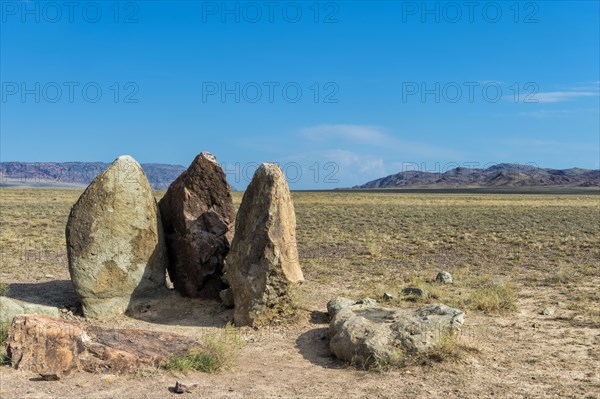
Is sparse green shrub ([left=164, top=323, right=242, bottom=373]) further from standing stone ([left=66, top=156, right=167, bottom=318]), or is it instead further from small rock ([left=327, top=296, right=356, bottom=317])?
standing stone ([left=66, top=156, right=167, bottom=318])

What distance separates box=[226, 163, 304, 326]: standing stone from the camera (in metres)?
9.66

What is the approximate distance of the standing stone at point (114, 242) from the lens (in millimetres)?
10312

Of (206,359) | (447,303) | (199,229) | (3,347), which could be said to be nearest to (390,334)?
(206,359)

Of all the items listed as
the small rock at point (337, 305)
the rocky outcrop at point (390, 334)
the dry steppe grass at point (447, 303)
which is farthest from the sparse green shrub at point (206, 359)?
the small rock at point (337, 305)

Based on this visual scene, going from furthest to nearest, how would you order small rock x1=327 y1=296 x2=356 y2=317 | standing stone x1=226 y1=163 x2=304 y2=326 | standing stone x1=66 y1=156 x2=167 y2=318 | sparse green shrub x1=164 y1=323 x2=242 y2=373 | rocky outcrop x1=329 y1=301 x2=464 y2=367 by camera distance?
1. standing stone x1=66 y1=156 x2=167 y2=318
2. small rock x1=327 y1=296 x2=356 y2=317
3. standing stone x1=226 y1=163 x2=304 y2=326
4. rocky outcrop x1=329 y1=301 x2=464 y2=367
5. sparse green shrub x1=164 y1=323 x2=242 y2=373

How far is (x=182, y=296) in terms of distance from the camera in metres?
11.5

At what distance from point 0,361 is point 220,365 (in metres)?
2.84

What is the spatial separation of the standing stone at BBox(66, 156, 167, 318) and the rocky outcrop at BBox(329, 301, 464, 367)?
4.23 meters

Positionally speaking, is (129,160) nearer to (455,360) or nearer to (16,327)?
(16,327)

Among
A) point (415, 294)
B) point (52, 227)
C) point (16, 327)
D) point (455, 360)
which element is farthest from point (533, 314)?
point (52, 227)

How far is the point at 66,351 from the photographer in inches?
283

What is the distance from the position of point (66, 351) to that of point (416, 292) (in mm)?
7282

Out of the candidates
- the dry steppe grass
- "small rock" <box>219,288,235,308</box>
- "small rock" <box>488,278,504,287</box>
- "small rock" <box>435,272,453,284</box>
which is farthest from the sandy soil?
"small rock" <box>435,272,453,284</box>

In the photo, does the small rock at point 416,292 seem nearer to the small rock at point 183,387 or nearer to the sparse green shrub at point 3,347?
the small rock at point 183,387
